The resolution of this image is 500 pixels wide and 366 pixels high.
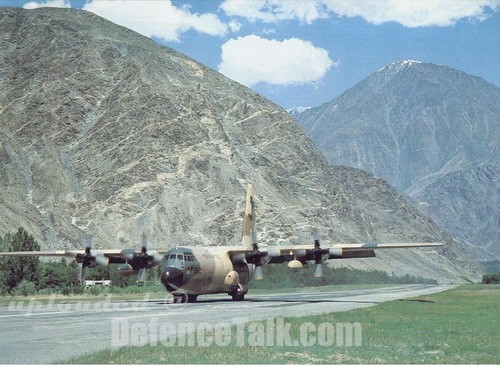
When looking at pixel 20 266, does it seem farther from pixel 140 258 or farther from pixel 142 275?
pixel 142 275

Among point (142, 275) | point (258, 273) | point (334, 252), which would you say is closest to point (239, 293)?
point (258, 273)

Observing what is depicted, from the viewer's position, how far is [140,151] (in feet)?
511

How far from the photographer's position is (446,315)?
3903cm

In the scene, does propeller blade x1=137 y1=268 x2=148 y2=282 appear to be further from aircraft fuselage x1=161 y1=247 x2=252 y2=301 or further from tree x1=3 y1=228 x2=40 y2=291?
tree x1=3 y1=228 x2=40 y2=291

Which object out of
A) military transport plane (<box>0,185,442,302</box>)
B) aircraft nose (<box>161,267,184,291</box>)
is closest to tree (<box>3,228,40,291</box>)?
military transport plane (<box>0,185,442,302</box>)

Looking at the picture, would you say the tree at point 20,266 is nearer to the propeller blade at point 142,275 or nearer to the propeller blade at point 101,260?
the propeller blade at point 101,260

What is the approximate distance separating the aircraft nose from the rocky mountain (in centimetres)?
7409

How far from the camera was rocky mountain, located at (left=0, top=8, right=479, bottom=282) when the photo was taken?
142125 mm

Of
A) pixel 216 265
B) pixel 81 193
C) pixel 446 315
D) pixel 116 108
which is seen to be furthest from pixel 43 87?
pixel 446 315

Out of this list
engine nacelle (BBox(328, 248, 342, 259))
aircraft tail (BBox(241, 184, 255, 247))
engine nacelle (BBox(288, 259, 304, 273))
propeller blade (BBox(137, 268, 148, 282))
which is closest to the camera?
propeller blade (BBox(137, 268, 148, 282))

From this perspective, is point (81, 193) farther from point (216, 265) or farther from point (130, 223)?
point (216, 265)

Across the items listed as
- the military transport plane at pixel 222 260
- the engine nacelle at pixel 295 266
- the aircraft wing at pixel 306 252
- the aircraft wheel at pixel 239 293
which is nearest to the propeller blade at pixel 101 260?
the military transport plane at pixel 222 260

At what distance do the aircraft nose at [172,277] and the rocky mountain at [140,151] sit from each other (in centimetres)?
7409

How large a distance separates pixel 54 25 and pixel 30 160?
51.5 meters
